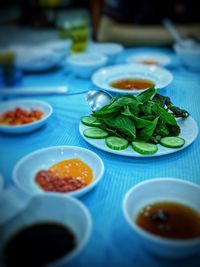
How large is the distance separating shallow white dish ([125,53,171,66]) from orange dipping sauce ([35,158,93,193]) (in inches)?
40.0

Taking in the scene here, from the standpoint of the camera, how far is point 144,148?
81cm

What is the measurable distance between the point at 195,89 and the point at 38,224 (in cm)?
98

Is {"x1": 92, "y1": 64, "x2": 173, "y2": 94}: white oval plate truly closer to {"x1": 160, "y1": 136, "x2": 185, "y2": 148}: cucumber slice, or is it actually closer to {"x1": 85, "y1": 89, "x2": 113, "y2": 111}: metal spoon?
{"x1": 85, "y1": 89, "x2": 113, "y2": 111}: metal spoon

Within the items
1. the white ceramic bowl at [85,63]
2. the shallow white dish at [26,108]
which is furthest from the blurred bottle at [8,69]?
the white ceramic bowl at [85,63]

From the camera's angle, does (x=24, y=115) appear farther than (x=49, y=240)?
Yes

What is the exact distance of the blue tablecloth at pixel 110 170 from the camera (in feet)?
1.80

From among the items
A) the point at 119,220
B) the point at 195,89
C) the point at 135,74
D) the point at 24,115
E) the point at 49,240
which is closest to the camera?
the point at 49,240

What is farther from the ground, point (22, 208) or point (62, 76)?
point (22, 208)

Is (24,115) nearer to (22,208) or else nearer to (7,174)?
(7,174)

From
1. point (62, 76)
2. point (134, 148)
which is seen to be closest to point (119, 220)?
point (134, 148)

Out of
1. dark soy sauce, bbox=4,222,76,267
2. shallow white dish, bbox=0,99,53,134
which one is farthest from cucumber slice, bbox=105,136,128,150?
dark soy sauce, bbox=4,222,76,267

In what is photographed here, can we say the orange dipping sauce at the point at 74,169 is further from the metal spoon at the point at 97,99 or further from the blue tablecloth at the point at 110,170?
the metal spoon at the point at 97,99

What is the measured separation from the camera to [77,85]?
1365mm

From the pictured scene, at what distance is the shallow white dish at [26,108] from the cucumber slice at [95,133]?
13 cm
